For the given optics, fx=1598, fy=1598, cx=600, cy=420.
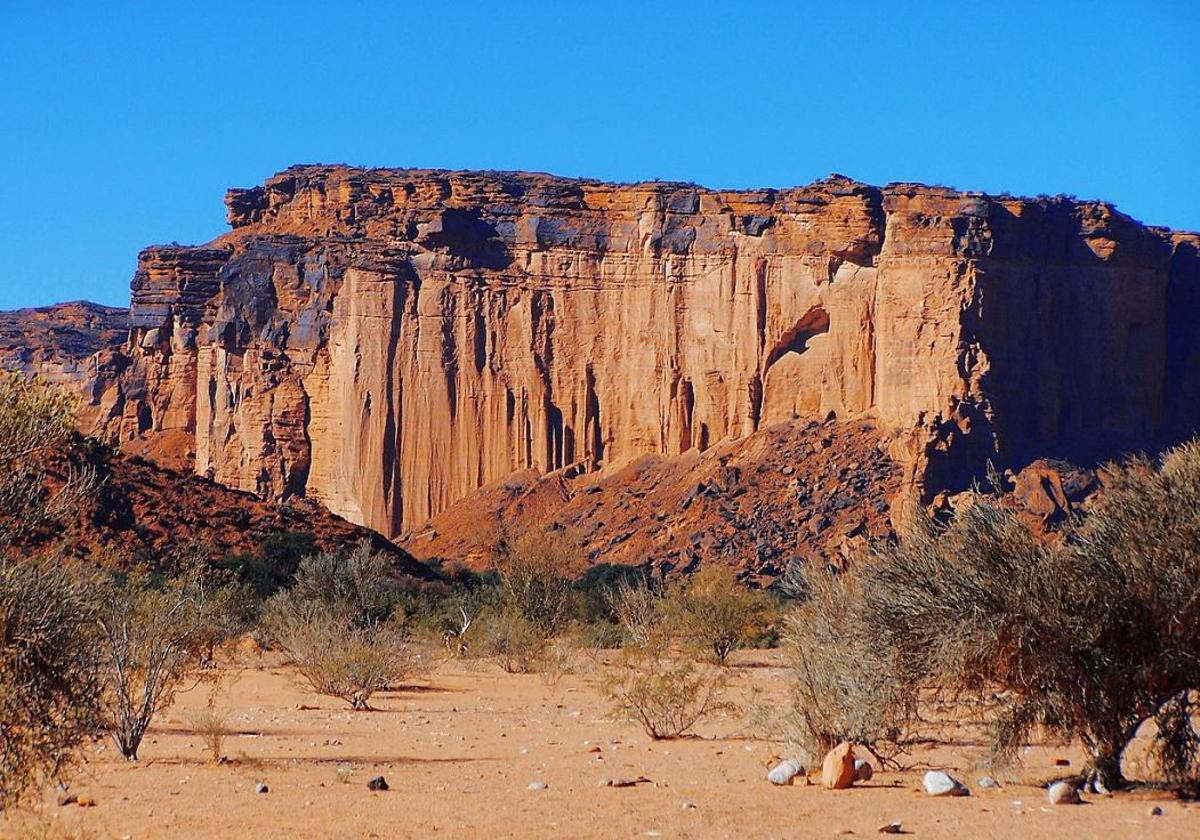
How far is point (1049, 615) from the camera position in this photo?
13648mm

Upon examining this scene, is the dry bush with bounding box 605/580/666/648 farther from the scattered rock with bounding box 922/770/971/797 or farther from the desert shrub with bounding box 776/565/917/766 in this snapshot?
the scattered rock with bounding box 922/770/971/797

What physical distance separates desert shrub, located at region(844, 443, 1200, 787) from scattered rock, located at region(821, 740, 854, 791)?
1.24 meters

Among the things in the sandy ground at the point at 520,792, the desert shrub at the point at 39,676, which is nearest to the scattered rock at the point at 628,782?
the sandy ground at the point at 520,792

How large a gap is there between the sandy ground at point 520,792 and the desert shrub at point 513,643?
10213mm

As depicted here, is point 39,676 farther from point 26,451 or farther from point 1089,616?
point 1089,616

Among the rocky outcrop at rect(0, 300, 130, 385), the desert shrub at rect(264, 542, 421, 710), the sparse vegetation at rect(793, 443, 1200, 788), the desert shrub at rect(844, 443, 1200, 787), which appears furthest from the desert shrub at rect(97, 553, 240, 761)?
the rocky outcrop at rect(0, 300, 130, 385)

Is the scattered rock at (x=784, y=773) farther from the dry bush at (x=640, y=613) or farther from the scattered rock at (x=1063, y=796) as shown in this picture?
the dry bush at (x=640, y=613)

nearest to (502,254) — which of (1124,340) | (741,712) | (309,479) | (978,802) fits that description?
(309,479)

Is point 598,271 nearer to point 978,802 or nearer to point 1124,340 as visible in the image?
point 1124,340

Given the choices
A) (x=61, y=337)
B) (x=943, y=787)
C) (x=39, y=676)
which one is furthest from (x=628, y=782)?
(x=61, y=337)

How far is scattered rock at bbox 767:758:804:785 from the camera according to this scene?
1543cm

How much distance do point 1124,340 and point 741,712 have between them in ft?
166

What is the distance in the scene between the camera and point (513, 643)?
32.5 metres

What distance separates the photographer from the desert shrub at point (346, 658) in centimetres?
2406
